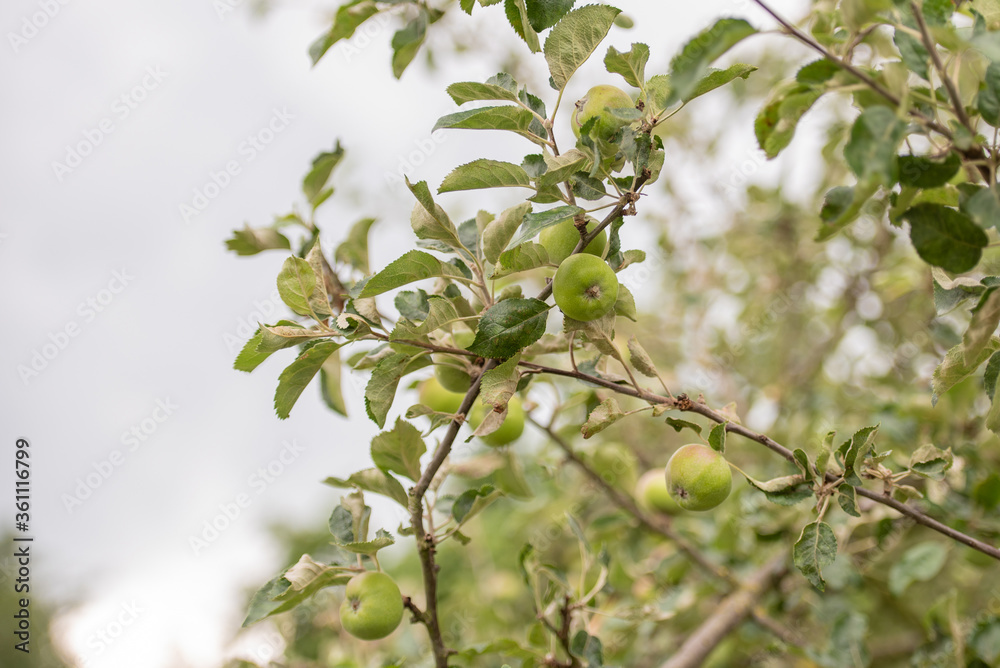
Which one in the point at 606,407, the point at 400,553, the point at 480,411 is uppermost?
the point at 606,407

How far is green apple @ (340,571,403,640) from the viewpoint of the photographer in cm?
111

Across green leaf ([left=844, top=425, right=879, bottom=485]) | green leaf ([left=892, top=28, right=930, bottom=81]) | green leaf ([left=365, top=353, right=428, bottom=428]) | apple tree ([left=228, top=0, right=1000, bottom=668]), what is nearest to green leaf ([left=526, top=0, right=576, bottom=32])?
apple tree ([left=228, top=0, right=1000, bottom=668])

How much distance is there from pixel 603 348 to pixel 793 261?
223 centimetres

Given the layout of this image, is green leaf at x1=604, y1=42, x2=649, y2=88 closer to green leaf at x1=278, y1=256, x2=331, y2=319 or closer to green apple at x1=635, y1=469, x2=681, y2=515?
green leaf at x1=278, y1=256, x2=331, y2=319

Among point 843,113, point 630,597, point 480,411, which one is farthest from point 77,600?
point 843,113

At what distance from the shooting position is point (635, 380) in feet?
3.54

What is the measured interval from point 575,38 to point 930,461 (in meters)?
0.89

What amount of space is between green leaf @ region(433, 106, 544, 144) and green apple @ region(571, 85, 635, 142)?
0.29 feet

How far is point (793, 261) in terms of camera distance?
2.95 meters

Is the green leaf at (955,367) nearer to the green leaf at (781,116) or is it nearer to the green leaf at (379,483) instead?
the green leaf at (781,116)

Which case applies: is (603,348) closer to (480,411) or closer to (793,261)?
(480,411)

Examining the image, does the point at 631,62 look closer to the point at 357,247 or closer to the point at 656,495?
the point at 357,247

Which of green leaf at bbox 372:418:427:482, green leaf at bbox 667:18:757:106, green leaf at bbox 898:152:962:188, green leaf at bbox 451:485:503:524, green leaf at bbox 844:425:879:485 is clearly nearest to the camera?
green leaf at bbox 667:18:757:106

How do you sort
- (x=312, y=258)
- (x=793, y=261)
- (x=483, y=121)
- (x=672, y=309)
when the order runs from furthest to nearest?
(x=672, y=309) < (x=793, y=261) < (x=312, y=258) < (x=483, y=121)
